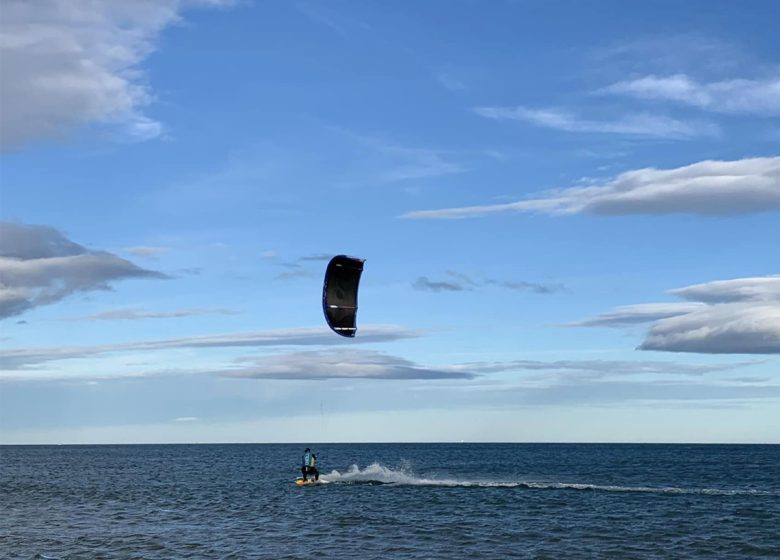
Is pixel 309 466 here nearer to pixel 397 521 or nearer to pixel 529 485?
pixel 529 485

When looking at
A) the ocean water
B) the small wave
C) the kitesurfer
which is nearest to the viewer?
the ocean water

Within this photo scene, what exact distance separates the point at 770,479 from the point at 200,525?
2278 inches

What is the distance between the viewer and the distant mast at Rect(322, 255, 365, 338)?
888 inches

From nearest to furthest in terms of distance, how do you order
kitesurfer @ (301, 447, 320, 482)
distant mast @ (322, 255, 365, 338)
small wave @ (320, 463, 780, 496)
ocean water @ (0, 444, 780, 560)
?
distant mast @ (322, 255, 365, 338)
ocean water @ (0, 444, 780, 560)
small wave @ (320, 463, 780, 496)
kitesurfer @ (301, 447, 320, 482)

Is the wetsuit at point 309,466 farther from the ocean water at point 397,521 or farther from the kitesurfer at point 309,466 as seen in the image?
the ocean water at point 397,521

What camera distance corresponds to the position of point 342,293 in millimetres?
23109

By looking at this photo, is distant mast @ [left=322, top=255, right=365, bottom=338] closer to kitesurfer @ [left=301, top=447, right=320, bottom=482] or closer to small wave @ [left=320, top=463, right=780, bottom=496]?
small wave @ [left=320, top=463, right=780, bottom=496]

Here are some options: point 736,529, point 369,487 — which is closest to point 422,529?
point 736,529

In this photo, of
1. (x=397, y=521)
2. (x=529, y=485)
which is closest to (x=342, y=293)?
(x=397, y=521)

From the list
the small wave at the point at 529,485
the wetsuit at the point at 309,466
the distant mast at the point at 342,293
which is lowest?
the small wave at the point at 529,485

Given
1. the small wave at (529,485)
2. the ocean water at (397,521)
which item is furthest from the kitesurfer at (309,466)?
the small wave at (529,485)

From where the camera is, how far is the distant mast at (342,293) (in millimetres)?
22562

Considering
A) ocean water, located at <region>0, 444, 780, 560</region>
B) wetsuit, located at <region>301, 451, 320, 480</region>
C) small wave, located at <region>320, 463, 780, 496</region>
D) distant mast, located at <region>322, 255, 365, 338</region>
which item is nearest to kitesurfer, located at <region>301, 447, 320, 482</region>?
wetsuit, located at <region>301, 451, 320, 480</region>

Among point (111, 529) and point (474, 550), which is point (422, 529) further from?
point (111, 529)
